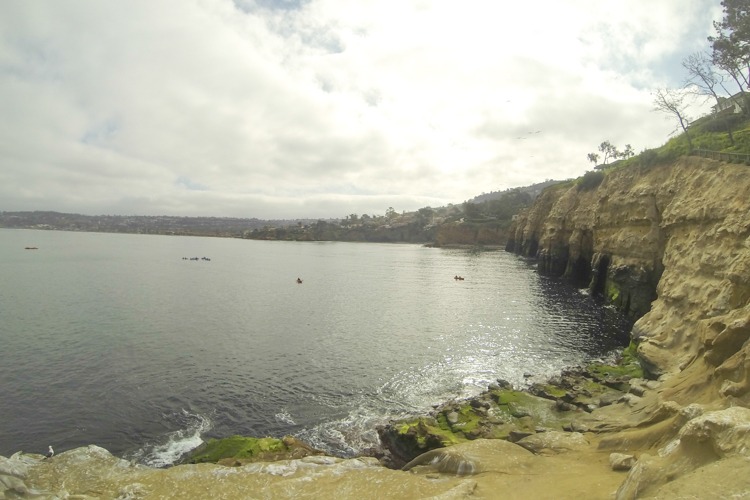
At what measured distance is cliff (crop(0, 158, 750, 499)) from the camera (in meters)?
9.29

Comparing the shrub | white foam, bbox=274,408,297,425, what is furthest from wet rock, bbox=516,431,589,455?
the shrub

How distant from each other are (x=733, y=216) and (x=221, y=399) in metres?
32.6

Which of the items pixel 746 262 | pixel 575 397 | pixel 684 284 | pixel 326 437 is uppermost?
pixel 746 262

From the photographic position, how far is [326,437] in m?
21.5

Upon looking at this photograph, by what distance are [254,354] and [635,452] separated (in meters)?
27.1

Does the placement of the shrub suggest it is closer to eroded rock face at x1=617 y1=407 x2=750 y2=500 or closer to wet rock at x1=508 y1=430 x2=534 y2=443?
wet rock at x1=508 y1=430 x2=534 y2=443

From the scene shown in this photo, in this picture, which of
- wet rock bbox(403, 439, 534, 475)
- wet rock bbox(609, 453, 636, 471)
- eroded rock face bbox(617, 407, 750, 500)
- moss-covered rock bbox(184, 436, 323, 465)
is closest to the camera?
eroded rock face bbox(617, 407, 750, 500)

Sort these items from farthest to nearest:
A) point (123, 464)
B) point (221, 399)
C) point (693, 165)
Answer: point (693, 165) → point (221, 399) → point (123, 464)

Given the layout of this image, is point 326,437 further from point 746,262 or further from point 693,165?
point 693,165

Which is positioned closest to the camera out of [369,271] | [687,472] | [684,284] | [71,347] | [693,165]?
[687,472]

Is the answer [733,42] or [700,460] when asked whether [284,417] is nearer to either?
[700,460]

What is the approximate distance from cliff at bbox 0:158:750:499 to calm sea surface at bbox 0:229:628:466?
192 inches

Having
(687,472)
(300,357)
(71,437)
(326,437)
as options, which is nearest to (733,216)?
(687,472)

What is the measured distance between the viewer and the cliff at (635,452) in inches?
A: 366
